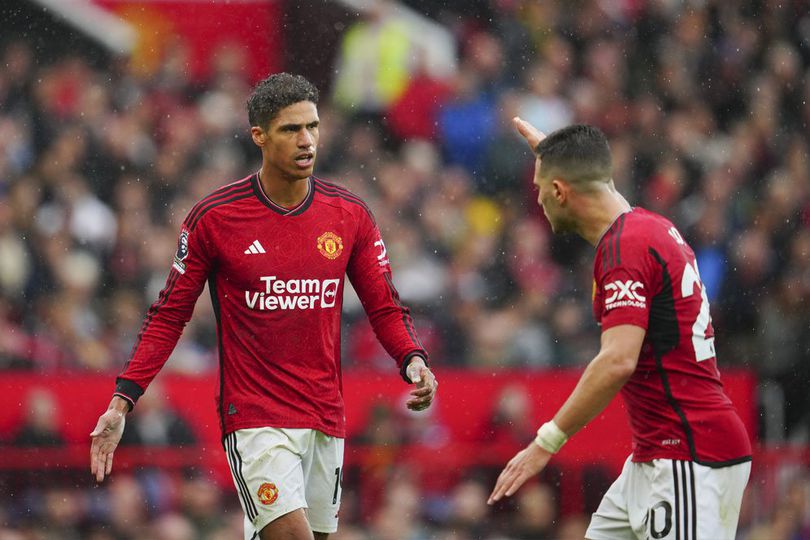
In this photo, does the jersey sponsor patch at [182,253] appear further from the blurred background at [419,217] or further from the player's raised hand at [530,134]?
the blurred background at [419,217]

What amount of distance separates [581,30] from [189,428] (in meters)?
5.70

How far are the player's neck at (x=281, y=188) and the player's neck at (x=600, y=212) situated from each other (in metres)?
1.34

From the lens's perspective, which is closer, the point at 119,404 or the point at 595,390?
the point at 595,390

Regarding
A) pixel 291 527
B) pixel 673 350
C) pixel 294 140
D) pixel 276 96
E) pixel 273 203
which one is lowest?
pixel 291 527

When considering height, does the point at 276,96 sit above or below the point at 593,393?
above

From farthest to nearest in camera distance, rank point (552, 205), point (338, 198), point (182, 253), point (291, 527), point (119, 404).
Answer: point (338, 198) < point (182, 253) < point (119, 404) < point (291, 527) < point (552, 205)

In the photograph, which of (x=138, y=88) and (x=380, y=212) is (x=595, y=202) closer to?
(x=380, y=212)

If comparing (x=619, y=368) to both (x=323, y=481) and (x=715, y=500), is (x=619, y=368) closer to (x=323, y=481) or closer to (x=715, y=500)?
(x=715, y=500)

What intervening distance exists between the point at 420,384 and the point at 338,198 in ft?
3.03

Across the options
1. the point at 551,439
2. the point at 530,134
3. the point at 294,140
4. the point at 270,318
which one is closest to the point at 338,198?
the point at 294,140

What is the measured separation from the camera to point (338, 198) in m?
5.84

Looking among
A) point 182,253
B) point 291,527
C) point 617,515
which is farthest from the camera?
point 182,253

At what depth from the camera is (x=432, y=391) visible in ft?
18.1

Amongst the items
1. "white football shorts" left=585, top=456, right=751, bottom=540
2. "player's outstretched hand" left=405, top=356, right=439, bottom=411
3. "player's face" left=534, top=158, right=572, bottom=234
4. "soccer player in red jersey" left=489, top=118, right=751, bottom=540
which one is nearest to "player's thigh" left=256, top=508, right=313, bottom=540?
"player's outstretched hand" left=405, top=356, right=439, bottom=411
